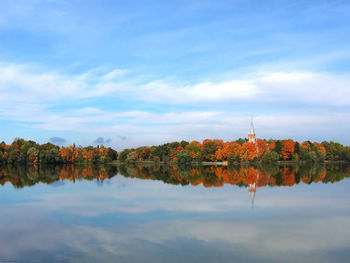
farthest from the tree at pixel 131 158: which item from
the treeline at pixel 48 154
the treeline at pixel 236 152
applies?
the treeline at pixel 48 154

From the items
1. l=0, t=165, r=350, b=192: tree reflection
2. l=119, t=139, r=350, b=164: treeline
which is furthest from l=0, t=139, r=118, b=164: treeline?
l=0, t=165, r=350, b=192: tree reflection

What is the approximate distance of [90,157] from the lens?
98500mm

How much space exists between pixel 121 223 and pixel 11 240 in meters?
3.78

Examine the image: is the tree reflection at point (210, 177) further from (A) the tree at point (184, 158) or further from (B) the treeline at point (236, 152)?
(B) the treeline at point (236, 152)

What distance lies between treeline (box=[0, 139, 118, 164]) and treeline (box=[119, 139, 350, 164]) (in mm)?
8034

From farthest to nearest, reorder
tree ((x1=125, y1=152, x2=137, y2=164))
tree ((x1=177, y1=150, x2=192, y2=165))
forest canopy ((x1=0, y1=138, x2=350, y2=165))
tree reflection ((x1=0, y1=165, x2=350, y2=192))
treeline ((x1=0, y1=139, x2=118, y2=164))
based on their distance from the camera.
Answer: tree ((x1=125, y1=152, x2=137, y2=164)) → treeline ((x1=0, y1=139, x2=118, y2=164)) → forest canopy ((x1=0, y1=138, x2=350, y2=165)) → tree ((x1=177, y1=150, x2=192, y2=165)) → tree reflection ((x1=0, y1=165, x2=350, y2=192))

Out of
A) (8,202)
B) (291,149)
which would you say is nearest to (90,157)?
(291,149)

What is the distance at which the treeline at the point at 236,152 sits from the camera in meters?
80.2

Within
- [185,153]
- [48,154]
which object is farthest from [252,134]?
[48,154]

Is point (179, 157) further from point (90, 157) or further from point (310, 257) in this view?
point (310, 257)

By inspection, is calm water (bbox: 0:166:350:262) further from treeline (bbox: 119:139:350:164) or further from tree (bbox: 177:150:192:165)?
treeline (bbox: 119:139:350:164)

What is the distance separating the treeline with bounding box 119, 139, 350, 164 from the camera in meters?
80.2

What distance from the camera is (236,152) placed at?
78938mm

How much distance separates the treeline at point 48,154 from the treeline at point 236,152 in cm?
803
